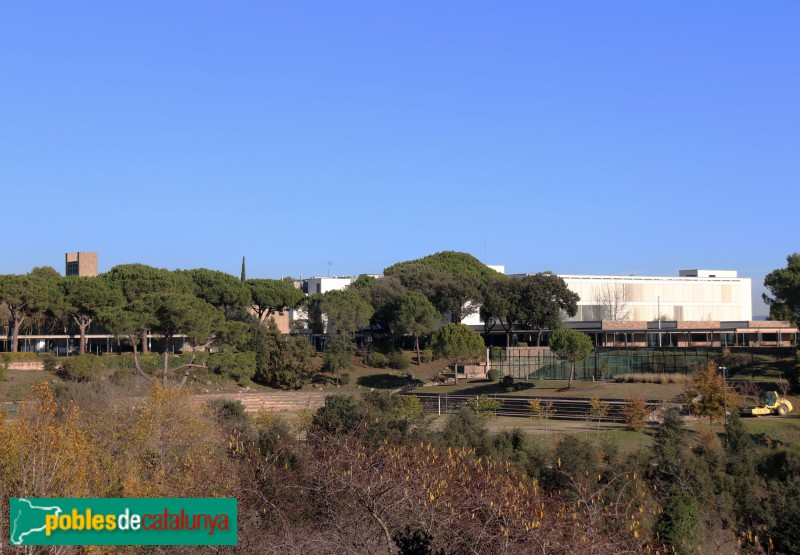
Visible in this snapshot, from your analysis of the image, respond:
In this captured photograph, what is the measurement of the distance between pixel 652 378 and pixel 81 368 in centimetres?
3220

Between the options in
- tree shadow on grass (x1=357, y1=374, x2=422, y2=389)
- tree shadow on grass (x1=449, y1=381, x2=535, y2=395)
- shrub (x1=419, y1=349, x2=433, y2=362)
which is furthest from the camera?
shrub (x1=419, y1=349, x2=433, y2=362)

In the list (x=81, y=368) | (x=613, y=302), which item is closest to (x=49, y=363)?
(x=81, y=368)

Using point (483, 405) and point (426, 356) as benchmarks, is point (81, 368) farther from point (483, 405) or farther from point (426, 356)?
point (426, 356)

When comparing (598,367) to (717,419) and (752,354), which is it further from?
(717,419)

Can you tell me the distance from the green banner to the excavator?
108 ft

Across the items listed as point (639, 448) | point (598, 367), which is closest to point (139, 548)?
point (639, 448)

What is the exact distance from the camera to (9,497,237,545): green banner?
13.3 meters

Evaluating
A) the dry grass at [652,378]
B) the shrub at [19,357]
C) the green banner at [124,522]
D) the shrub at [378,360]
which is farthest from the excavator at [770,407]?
the shrub at [19,357]

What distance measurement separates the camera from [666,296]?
106875 mm

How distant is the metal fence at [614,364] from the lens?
5306 cm

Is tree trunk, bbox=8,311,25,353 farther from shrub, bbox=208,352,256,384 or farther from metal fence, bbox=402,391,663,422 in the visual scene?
metal fence, bbox=402,391,663,422

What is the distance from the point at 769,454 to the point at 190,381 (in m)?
32.9

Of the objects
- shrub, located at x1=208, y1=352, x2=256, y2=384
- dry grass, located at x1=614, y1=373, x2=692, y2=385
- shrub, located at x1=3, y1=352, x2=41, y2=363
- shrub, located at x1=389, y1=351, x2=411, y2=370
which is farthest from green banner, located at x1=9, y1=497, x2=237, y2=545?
shrub, located at x1=389, y1=351, x2=411, y2=370

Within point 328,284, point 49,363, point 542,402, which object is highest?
point 328,284
